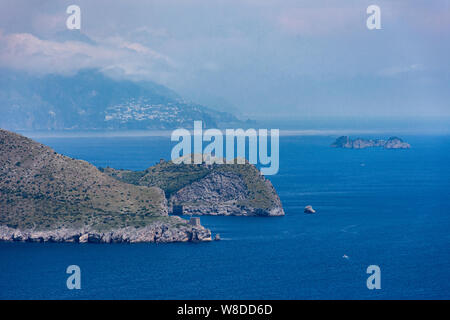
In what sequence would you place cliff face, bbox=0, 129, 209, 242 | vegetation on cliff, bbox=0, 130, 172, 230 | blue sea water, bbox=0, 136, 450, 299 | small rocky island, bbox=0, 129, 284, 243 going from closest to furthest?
blue sea water, bbox=0, 136, 450, 299
small rocky island, bbox=0, 129, 284, 243
cliff face, bbox=0, 129, 209, 242
vegetation on cliff, bbox=0, 130, 172, 230

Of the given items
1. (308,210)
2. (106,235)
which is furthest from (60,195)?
(308,210)

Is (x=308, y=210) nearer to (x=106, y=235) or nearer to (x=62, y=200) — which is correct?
(x=106, y=235)

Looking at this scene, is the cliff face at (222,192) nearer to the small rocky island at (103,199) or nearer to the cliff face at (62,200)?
the small rocky island at (103,199)

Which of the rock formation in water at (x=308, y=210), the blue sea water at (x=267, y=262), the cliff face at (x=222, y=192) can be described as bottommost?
the blue sea water at (x=267, y=262)

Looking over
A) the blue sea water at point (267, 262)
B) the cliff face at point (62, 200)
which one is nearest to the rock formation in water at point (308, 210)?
the blue sea water at point (267, 262)

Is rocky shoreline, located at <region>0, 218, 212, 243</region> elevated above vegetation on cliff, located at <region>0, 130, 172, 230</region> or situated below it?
below

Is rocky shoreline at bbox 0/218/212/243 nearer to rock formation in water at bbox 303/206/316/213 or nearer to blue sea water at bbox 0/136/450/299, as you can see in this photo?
blue sea water at bbox 0/136/450/299

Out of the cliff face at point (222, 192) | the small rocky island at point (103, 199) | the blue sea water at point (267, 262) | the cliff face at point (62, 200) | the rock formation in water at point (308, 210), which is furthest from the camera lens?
the rock formation in water at point (308, 210)

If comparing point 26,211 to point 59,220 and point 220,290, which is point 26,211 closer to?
point 59,220

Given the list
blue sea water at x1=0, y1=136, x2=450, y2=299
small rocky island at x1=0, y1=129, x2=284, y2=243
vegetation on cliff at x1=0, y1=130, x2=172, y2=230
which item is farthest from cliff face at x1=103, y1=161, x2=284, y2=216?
vegetation on cliff at x1=0, y1=130, x2=172, y2=230
